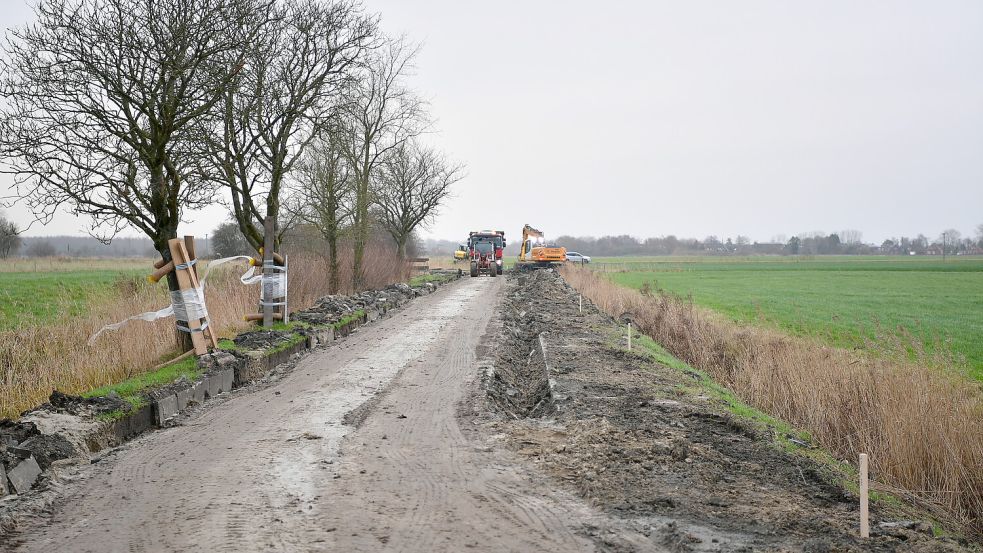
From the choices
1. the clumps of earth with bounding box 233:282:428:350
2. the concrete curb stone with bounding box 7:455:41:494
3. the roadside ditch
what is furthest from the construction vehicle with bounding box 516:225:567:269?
the concrete curb stone with bounding box 7:455:41:494

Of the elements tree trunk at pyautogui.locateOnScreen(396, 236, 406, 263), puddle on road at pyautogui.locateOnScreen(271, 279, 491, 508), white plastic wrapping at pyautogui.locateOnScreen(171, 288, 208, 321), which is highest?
tree trunk at pyautogui.locateOnScreen(396, 236, 406, 263)

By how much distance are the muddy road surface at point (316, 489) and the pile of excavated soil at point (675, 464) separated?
0.47m

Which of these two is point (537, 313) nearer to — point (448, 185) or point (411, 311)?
point (411, 311)

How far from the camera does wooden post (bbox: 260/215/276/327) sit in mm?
15465

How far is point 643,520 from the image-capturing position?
17.6ft

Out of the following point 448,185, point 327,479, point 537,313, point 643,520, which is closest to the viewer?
point 643,520

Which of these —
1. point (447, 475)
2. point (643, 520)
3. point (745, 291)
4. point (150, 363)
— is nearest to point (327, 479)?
point (447, 475)

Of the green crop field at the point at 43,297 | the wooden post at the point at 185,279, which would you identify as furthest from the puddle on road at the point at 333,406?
the green crop field at the point at 43,297

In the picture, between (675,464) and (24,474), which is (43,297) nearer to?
(24,474)

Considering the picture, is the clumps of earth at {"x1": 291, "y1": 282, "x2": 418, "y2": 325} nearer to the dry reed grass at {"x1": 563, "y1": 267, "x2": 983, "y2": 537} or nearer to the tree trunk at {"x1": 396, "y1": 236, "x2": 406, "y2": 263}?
the dry reed grass at {"x1": 563, "y1": 267, "x2": 983, "y2": 537}

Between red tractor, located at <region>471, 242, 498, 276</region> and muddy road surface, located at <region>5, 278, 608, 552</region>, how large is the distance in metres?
40.6

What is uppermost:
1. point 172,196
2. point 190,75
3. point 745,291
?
point 190,75

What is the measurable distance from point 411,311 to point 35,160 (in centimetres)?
1294

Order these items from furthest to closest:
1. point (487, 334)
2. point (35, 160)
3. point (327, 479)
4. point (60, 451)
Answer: point (487, 334) < point (35, 160) < point (60, 451) < point (327, 479)
